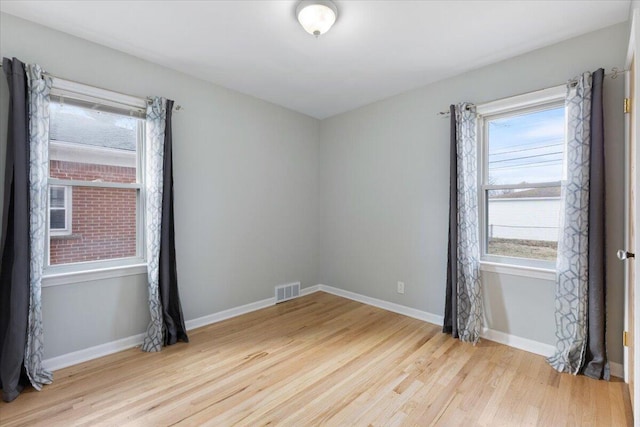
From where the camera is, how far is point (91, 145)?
2461 mm

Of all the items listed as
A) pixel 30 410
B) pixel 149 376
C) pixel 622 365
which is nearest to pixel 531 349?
pixel 622 365

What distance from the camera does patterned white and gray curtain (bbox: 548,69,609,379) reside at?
82.4 inches

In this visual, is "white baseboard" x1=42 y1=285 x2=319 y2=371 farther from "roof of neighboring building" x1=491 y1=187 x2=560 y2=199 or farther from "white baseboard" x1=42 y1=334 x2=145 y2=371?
"roof of neighboring building" x1=491 y1=187 x2=560 y2=199

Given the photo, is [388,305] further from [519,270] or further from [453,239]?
[519,270]

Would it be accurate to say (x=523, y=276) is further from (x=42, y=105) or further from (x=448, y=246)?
(x=42, y=105)

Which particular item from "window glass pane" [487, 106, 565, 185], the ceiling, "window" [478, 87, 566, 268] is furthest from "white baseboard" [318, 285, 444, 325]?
the ceiling

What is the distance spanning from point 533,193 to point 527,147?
15.9 inches

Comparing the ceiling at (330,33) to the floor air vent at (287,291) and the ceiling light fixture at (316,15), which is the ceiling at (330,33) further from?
the floor air vent at (287,291)

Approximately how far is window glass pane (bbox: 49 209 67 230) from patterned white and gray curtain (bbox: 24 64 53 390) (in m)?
0.20

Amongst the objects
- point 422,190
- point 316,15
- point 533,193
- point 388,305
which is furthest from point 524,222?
point 316,15

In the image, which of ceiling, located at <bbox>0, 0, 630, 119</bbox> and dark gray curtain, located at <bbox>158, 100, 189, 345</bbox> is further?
dark gray curtain, located at <bbox>158, 100, 189, 345</bbox>

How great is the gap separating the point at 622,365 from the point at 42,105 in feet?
14.6

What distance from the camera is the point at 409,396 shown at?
194 cm

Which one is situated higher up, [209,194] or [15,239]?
[209,194]
